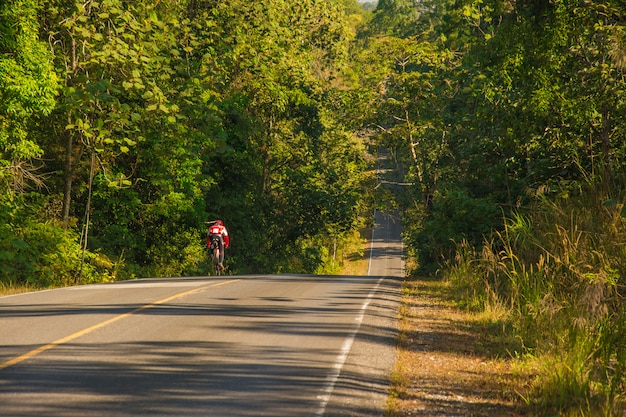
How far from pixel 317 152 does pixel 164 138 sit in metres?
19.0

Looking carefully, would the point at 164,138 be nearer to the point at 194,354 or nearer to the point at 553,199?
the point at 553,199

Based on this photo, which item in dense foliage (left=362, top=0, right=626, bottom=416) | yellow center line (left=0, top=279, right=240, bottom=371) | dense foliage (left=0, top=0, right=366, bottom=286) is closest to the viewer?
yellow center line (left=0, top=279, right=240, bottom=371)

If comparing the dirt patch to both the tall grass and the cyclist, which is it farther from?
the cyclist

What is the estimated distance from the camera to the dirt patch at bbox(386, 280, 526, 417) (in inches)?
318

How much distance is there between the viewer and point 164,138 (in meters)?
32.1

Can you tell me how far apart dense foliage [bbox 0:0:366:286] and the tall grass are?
365 inches

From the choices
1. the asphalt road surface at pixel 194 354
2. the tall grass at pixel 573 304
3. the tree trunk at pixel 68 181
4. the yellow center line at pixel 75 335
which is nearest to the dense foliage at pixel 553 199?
the tall grass at pixel 573 304

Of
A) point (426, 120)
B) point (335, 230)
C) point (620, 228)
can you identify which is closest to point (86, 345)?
point (620, 228)

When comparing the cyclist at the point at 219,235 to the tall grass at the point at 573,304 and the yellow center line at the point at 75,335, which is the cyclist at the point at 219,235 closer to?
the yellow center line at the point at 75,335

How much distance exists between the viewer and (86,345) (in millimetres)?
10367

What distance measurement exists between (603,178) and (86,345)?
32.5ft

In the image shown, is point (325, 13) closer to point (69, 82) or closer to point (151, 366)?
point (69, 82)

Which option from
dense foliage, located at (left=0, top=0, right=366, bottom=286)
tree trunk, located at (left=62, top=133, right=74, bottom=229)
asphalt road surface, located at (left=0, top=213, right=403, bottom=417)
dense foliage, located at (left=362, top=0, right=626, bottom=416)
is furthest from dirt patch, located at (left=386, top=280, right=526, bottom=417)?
tree trunk, located at (left=62, top=133, right=74, bottom=229)

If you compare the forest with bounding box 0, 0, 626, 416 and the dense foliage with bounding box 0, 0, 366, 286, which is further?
the dense foliage with bounding box 0, 0, 366, 286
